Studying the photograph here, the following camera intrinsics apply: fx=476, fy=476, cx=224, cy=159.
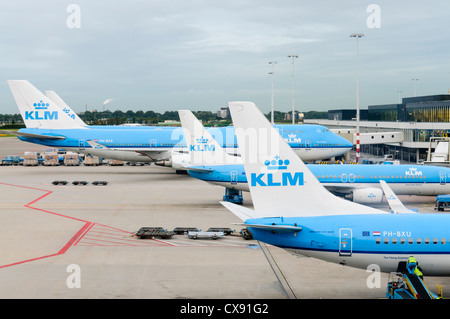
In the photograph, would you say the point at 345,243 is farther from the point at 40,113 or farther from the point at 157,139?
the point at 40,113

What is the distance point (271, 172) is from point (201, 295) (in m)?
6.37

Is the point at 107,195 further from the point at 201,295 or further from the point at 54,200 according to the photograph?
the point at 201,295

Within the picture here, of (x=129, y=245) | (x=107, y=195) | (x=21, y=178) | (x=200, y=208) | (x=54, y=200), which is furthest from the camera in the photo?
(x=21, y=178)

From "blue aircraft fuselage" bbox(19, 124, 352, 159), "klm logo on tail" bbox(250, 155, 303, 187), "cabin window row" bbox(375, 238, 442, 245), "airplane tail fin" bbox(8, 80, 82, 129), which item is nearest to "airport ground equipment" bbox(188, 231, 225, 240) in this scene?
"klm logo on tail" bbox(250, 155, 303, 187)

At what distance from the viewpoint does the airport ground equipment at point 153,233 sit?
3156 centimetres

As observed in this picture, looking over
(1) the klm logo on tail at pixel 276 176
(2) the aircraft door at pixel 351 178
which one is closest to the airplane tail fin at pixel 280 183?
(1) the klm logo on tail at pixel 276 176

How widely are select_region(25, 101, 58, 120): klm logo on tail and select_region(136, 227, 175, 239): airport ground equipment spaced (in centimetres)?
3993

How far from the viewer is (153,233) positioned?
104 feet

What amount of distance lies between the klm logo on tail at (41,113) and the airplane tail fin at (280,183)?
54.3 metres

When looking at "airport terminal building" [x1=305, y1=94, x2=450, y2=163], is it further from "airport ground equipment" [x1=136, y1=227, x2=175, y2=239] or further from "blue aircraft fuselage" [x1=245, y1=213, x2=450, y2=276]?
"blue aircraft fuselage" [x1=245, y1=213, x2=450, y2=276]

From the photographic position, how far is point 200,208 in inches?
1679

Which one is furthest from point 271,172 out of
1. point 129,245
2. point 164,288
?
point 129,245

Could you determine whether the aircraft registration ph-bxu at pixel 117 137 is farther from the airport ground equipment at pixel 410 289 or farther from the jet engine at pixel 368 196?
the airport ground equipment at pixel 410 289

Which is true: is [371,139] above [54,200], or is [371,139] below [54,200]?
above
